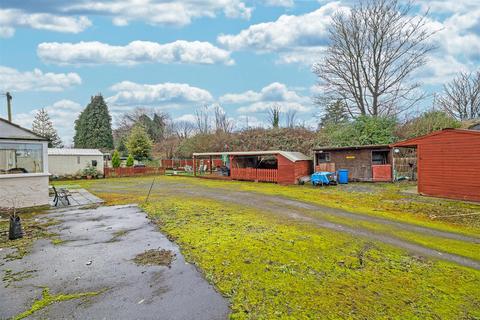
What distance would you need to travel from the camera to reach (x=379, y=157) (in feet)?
59.0

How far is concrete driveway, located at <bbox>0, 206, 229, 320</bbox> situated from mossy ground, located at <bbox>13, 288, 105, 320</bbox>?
0.06 m

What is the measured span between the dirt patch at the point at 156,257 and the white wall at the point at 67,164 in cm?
2230

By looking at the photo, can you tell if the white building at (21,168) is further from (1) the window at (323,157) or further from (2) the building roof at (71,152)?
(1) the window at (323,157)

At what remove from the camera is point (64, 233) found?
22.1 ft

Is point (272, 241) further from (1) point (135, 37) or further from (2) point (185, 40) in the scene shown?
(2) point (185, 40)

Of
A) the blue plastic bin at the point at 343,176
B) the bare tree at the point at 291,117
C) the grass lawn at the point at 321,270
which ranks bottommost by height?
the grass lawn at the point at 321,270

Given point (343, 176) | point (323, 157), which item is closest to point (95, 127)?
point (323, 157)

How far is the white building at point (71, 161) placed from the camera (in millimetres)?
23031

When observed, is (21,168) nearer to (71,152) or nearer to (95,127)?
(71,152)

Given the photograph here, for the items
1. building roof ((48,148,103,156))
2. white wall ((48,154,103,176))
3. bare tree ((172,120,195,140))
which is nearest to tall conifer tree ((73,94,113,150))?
bare tree ((172,120,195,140))

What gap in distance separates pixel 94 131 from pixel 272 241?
42.0 meters

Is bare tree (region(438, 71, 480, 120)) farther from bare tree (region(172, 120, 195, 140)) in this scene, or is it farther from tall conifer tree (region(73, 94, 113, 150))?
tall conifer tree (region(73, 94, 113, 150))

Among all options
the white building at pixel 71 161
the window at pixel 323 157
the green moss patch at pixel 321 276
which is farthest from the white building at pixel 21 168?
the window at pixel 323 157

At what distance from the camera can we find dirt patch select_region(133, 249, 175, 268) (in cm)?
475
